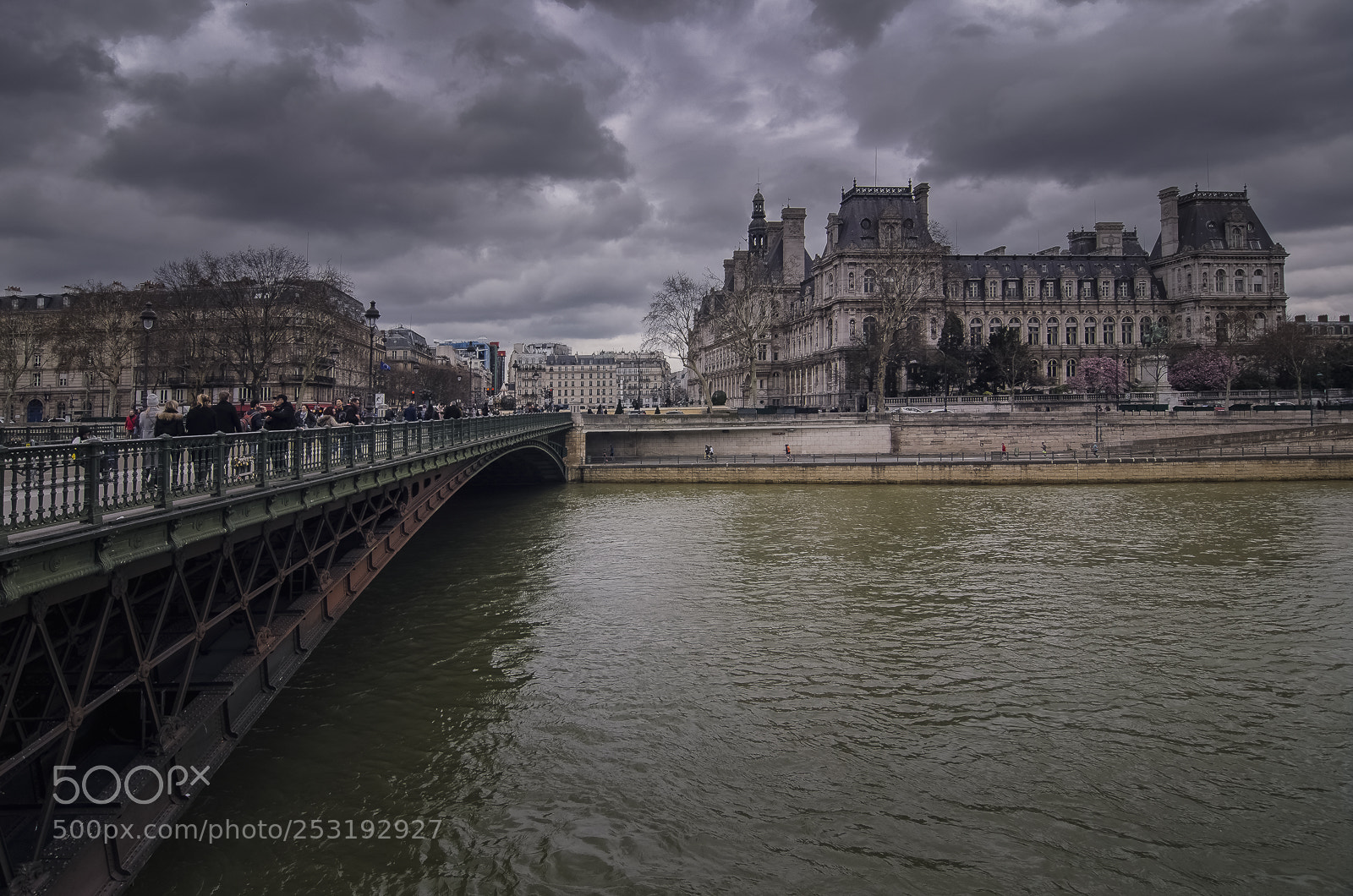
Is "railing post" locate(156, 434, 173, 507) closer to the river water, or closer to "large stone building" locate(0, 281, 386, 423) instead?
the river water

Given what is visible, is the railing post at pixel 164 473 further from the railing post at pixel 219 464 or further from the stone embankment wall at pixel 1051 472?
the stone embankment wall at pixel 1051 472

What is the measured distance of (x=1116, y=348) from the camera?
8562cm

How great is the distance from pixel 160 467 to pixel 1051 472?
46.3 metres

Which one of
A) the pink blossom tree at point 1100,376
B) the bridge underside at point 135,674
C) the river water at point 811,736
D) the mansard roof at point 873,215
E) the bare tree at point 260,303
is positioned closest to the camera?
the bridge underside at point 135,674

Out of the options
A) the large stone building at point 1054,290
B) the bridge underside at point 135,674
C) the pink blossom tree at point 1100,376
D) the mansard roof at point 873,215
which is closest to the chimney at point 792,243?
the large stone building at point 1054,290

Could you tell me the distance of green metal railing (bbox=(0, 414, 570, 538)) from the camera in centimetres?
662

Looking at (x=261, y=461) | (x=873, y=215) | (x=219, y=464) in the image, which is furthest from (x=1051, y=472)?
(x=219, y=464)

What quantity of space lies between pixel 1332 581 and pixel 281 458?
23916 millimetres

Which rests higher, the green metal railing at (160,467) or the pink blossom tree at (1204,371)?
the pink blossom tree at (1204,371)

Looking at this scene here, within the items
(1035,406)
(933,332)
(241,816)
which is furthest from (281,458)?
(933,332)

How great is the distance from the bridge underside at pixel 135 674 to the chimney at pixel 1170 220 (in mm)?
96262

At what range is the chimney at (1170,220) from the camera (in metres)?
86.9

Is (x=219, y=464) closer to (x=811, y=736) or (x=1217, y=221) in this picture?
(x=811, y=736)

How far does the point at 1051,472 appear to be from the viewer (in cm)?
4638
